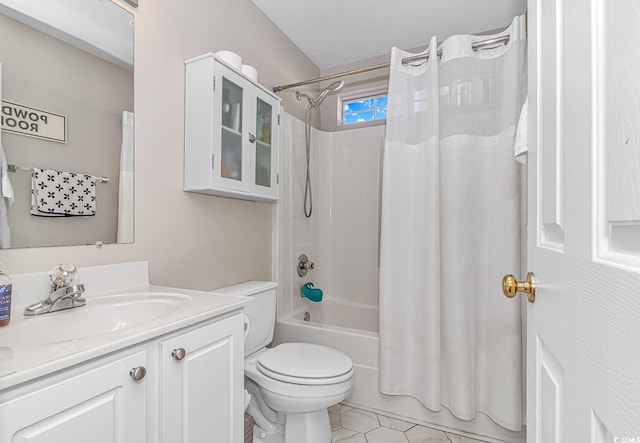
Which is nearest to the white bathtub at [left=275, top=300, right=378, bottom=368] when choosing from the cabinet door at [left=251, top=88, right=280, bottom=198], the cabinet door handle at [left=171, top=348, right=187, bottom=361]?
the cabinet door at [left=251, top=88, right=280, bottom=198]

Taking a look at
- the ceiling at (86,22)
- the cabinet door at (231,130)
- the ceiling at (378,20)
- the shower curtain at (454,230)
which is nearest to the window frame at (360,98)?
the ceiling at (378,20)

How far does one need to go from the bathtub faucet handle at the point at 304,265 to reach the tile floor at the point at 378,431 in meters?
0.94

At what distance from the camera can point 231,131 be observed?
5.25ft

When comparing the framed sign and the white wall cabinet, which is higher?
the framed sign

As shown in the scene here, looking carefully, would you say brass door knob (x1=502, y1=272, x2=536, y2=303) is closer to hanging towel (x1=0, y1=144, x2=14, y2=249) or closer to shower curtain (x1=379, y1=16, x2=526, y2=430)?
shower curtain (x1=379, y1=16, x2=526, y2=430)

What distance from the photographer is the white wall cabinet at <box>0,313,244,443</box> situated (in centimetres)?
62

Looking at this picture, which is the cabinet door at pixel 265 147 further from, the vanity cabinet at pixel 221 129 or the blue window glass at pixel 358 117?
the blue window glass at pixel 358 117

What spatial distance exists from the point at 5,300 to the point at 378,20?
2357 mm

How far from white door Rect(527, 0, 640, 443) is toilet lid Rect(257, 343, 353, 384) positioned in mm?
944

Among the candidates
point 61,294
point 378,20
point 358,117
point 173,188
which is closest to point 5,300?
point 61,294

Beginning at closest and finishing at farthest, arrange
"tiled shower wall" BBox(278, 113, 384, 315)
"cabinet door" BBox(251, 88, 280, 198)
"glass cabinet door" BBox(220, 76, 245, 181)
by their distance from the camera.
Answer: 1. "glass cabinet door" BBox(220, 76, 245, 181)
2. "cabinet door" BBox(251, 88, 280, 198)
3. "tiled shower wall" BBox(278, 113, 384, 315)

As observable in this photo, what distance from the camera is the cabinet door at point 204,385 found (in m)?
0.87

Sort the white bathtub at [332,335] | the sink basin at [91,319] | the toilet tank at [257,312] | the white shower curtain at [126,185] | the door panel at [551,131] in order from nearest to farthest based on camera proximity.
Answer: the door panel at [551,131] < the sink basin at [91,319] < the white shower curtain at [126,185] < the toilet tank at [257,312] < the white bathtub at [332,335]

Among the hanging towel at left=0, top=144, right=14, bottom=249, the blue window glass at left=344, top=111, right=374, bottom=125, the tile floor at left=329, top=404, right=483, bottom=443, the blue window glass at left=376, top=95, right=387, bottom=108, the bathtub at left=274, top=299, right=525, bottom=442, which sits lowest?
the tile floor at left=329, top=404, right=483, bottom=443
